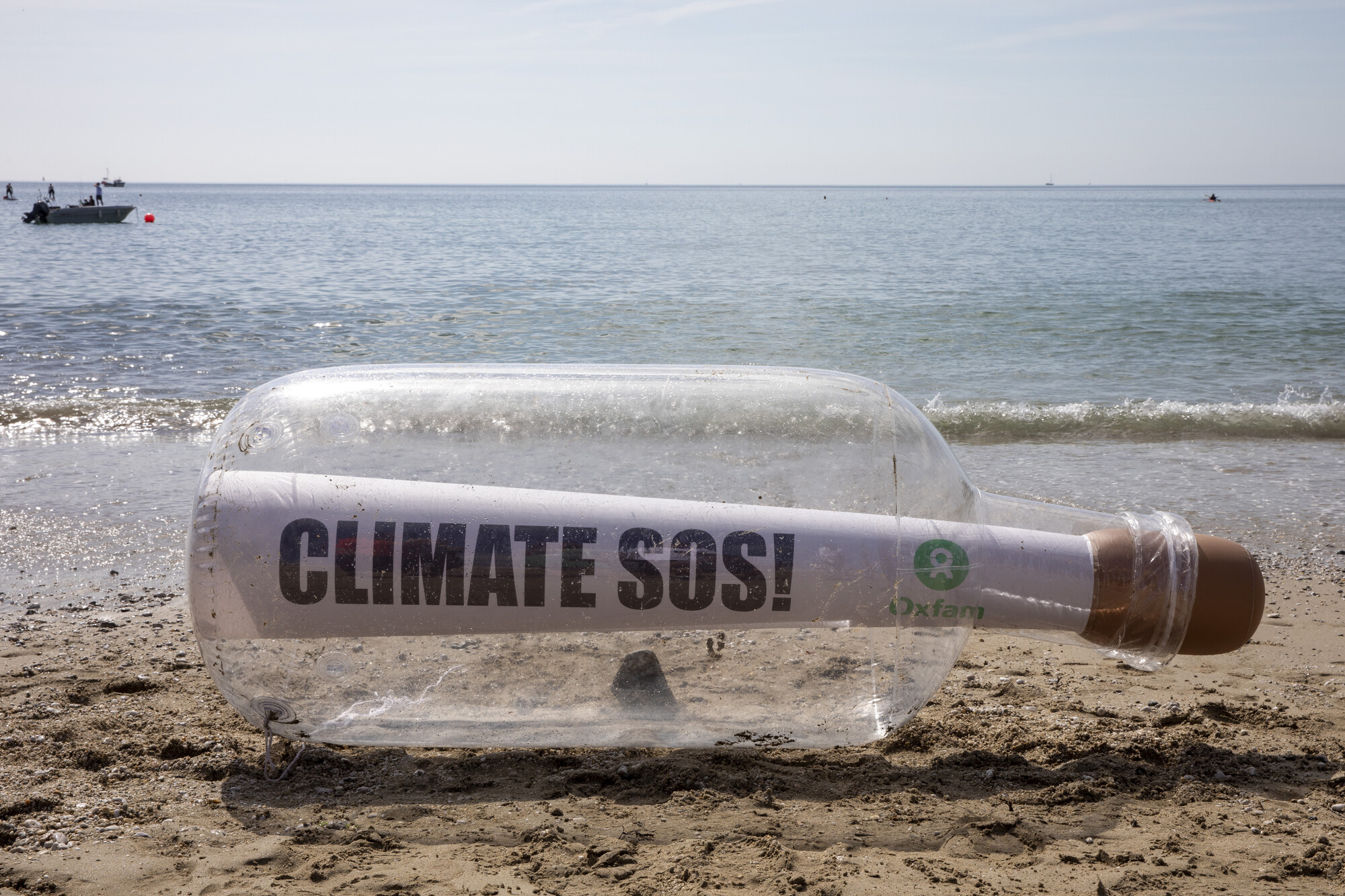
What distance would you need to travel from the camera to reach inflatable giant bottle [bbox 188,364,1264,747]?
2.56 m

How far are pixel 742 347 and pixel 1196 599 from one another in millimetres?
10767

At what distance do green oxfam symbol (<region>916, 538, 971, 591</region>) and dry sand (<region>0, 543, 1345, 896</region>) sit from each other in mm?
614

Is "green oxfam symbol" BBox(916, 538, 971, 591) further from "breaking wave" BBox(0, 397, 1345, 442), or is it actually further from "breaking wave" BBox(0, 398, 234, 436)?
"breaking wave" BBox(0, 398, 234, 436)

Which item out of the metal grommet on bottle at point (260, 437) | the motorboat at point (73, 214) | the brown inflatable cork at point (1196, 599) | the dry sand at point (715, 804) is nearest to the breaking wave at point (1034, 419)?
the dry sand at point (715, 804)

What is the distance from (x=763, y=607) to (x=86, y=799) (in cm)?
196

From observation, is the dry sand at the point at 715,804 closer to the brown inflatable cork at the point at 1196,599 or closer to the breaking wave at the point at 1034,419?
the brown inflatable cork at the point at 1196,599

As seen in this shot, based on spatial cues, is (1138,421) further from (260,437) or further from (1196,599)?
(260,437)

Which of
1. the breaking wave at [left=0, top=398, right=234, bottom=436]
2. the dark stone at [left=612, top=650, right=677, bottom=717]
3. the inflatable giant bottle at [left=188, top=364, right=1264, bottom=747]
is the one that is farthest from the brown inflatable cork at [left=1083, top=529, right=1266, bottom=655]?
the breaking wave at [left=0, top=398, right=234, bottom=436]

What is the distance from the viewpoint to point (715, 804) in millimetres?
2594

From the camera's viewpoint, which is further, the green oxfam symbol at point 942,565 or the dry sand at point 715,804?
the green oxfam symbol at point 942,565

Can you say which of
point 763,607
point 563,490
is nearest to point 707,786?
point 763,607

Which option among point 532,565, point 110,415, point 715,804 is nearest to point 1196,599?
point 715,804

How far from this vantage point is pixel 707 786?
2688mm

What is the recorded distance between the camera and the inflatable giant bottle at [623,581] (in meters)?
2.56
